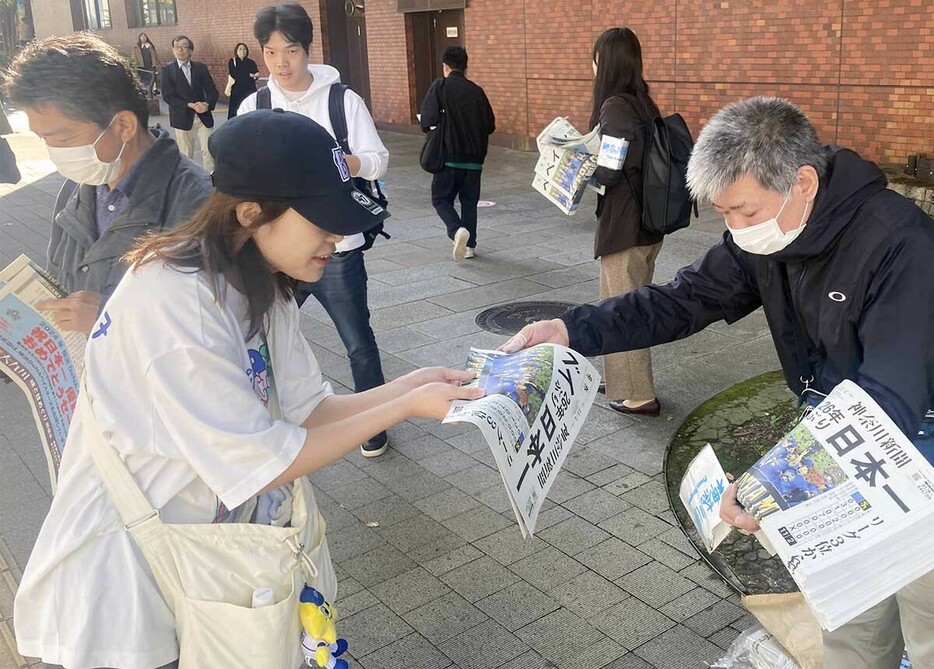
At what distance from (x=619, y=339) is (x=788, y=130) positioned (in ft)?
2.98

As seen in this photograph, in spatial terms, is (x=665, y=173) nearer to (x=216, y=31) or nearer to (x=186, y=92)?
(x=186, y=92)

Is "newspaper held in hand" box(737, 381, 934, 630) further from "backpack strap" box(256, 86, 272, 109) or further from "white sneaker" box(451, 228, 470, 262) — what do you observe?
"white sneaker" box(451, 228, 470, 262)

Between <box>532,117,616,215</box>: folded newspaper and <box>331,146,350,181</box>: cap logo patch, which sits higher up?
<box>331,146,350,181</box>: cap logo patch

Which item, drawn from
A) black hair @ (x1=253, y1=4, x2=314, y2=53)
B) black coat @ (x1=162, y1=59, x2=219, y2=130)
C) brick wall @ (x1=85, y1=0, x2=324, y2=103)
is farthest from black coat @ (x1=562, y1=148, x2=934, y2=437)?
brick wall @ (x1=85, y1=0, x2=324, y2=103)

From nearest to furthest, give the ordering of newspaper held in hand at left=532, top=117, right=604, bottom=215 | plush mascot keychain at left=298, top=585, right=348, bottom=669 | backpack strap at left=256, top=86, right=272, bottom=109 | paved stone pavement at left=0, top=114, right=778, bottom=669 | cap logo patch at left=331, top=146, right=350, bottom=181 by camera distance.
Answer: cap logo patch at left=331, top=146, right=350, bottom=181 < plush mascot keychain at left=298, top=585, right=348, bottom=669 < paved stone pavement at left=0, top=114, right=778, bottom=669 < backpack strap at left=256, top=86, right=272, bottom=109 < newspaper held in hand at left=532, top=117, right=604, bottom=215

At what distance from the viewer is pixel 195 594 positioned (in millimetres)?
1941

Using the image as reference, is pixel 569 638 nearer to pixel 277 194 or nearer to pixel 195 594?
pixel 195 594

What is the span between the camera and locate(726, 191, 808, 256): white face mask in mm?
2451

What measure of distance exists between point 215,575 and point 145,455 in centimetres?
29

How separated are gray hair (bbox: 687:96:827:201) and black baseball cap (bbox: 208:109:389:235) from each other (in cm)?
103

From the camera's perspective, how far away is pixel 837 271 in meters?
2.39

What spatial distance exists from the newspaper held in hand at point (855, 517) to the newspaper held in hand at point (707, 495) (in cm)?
24

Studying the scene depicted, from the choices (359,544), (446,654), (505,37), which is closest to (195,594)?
(446,654)

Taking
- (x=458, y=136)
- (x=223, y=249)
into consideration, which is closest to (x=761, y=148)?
(x=223, y=249)
